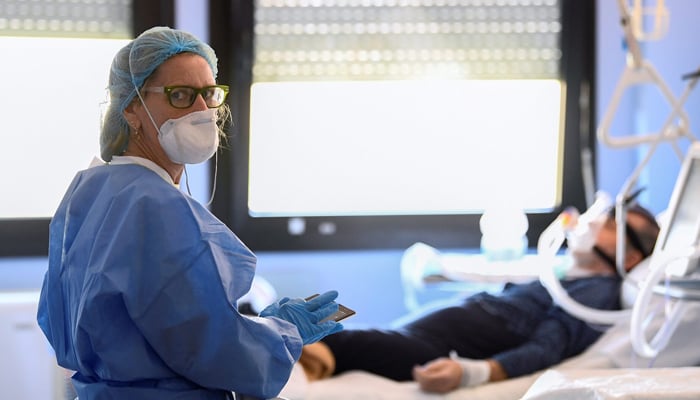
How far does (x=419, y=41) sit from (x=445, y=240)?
27.9 inches

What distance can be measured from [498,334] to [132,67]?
1.65 meters

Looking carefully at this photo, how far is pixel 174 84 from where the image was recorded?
1.54m

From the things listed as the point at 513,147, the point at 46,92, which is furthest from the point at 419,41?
the point at 46,92

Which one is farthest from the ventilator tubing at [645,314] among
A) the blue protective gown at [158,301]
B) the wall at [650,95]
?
the blue protective gown at [158,301]

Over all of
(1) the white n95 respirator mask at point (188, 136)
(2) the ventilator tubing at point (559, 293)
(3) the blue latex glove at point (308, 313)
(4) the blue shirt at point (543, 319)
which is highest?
(1) the white n95 respirator mask at point (188, 136)

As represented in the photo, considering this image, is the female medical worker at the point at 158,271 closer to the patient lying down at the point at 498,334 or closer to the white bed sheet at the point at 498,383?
the white bed sheet at the point at 498,383

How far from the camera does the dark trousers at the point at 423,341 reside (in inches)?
110

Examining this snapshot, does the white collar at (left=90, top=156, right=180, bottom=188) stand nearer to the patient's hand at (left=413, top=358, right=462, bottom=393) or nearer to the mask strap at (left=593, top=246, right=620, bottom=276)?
the patient's hand at (left=413, top=358, right=462, bottom=393)

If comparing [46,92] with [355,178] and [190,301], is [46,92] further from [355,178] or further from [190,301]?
[190,301]

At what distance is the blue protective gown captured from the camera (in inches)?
54.9

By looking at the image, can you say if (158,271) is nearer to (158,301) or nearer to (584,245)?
(158,301)

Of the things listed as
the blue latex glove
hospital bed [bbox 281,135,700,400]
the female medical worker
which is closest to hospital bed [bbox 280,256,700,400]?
hospital bed [bbox 281,135,700,400]

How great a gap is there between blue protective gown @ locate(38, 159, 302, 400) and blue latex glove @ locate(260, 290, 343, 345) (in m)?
0.06

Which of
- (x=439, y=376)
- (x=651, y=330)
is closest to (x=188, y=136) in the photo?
(x=439, y=376)
